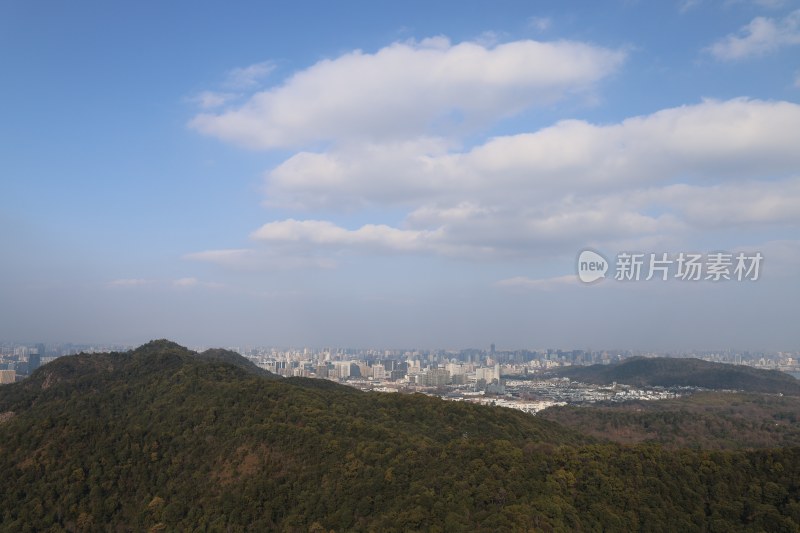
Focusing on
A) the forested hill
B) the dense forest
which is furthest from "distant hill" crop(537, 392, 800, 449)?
the forested hill

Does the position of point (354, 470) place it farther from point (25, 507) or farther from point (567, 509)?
point (25, 507)

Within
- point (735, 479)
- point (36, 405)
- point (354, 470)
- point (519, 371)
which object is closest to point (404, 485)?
point (354, 470)

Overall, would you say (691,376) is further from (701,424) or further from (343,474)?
(343,474)

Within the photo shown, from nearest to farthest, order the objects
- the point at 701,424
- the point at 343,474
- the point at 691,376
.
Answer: the point at 343,474
the point at 701,424
the point at 691,376

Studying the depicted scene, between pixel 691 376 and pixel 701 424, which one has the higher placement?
pixel 701 424

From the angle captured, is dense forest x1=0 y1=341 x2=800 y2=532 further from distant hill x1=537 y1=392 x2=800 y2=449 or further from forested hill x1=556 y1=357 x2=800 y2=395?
forested hill x1=556 y1=357 x2=800 y2=395

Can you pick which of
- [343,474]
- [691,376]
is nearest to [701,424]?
[343,474]

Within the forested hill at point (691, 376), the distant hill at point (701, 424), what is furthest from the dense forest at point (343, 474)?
the forested hill at point (691, 376)

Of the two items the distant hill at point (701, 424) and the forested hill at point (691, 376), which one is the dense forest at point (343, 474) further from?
the forested hill at point (691, 376)

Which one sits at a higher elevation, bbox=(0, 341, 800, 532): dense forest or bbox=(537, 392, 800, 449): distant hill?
bbox=(0, 341, 800, 532): dense forest
